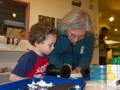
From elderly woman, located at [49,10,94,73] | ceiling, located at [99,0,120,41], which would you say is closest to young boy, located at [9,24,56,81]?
elderly woman, located at [49,10,94,73]

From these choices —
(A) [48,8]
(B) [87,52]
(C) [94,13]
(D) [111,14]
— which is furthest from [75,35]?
(D) [111,14]

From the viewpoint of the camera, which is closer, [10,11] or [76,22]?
[76,22]

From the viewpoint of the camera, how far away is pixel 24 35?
324 centimetres

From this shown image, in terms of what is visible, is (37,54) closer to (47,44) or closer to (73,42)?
(47,44)

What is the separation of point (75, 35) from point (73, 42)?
109mm

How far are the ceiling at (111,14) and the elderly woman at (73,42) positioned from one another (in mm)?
3638

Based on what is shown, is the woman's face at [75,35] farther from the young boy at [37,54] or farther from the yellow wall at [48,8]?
the yellow wall at [48,8]

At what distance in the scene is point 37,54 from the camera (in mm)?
1543

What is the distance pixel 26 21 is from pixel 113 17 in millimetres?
3650

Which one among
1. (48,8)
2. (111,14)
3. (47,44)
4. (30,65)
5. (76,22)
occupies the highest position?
(111,14)

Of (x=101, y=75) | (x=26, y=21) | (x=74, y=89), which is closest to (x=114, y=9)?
(x=26, y=21)

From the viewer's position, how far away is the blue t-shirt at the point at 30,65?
4.61 feet

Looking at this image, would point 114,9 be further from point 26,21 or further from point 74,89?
point 74,89

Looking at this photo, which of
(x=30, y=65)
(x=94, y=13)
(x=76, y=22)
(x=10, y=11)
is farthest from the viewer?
(x=94, y=13)
